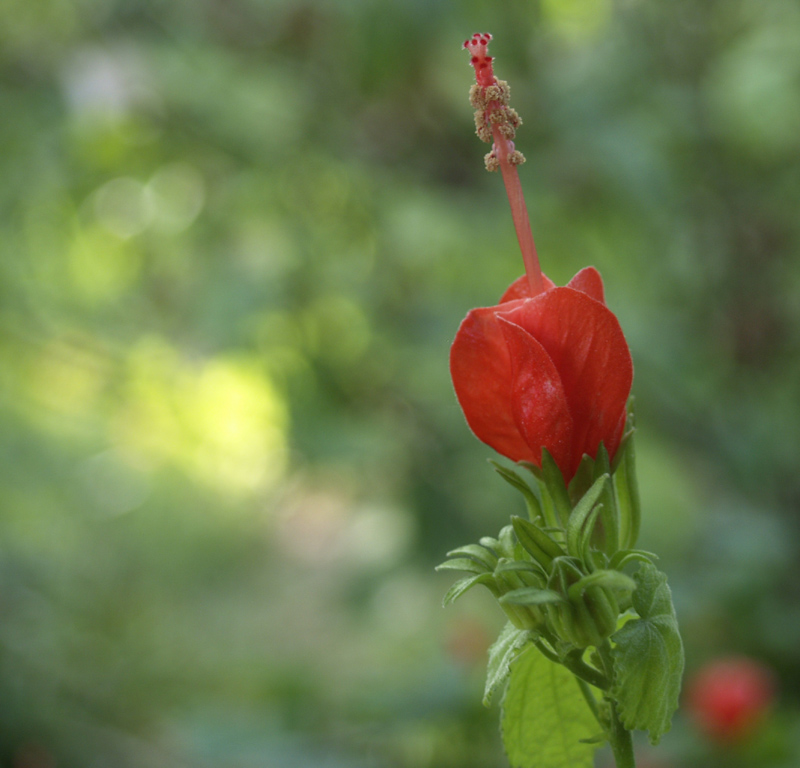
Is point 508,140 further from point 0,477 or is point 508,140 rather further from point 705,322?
point 0,477

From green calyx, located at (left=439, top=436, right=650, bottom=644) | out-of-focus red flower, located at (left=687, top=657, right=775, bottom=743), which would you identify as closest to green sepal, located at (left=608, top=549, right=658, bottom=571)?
green calyx, located at (left=439, top=436, right=650, bottom=644)

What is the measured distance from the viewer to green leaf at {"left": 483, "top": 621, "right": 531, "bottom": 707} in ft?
0.93

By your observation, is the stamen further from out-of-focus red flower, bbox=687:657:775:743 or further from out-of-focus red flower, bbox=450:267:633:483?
out-of-focus red flower, bbox=687:657:775:743

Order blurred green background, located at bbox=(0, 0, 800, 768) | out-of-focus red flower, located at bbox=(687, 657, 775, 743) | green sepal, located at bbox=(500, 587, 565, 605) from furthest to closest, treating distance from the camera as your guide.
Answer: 1. blurred green background, located at bbox=(0, 0, 800, 768)
2. out-of-focus red flower, located at bbox=(687, 657, 775, 743)
3. green sepal, located at bbox=(500, 587, 565, 605)

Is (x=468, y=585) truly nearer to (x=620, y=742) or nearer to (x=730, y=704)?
(x=620, y=742)

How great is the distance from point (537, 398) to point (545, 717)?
0.42ft

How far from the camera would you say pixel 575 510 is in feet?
0.93

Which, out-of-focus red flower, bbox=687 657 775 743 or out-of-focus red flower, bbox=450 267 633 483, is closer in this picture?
out-of-focus red flower, bbox=450 267 633 483

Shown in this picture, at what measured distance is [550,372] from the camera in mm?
291

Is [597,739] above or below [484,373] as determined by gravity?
below

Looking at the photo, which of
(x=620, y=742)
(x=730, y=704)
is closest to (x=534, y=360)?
(x=620, y=742)

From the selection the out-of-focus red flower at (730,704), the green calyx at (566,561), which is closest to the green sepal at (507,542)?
the green calyx at (566,561)

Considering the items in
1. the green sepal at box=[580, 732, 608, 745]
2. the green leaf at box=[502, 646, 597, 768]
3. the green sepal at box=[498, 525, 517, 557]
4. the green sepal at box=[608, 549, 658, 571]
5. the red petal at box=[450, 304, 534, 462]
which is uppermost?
A: the red petal at box=[450, 304, 534, 462]

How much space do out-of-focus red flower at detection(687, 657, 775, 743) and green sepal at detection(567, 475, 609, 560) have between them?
82 centimetres
